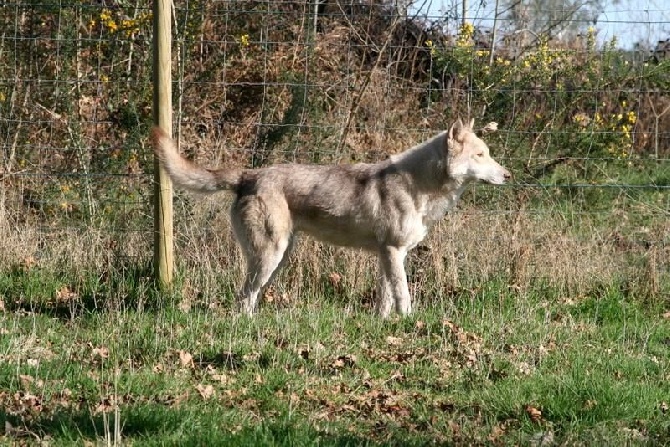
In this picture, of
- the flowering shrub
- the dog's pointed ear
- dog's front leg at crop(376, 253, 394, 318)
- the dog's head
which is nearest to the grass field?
dog's front leg at crop(376, 253, 394, 318)

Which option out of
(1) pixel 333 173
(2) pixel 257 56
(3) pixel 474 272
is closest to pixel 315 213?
(1) pixel 333 173

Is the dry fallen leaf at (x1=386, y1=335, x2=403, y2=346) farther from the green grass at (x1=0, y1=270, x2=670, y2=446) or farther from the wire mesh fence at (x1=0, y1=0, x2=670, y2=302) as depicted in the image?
the wire mesh fence at (x1=0, y1=0, x2=670, y2=302)

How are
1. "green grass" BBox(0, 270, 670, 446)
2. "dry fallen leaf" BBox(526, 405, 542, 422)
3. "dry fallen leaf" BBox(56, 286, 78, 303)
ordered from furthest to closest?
1. "dry fallen leaf" BBox(56, 286, 78, 303)
2. "dry fallen leaf" BBox(526, 405, 542, 422)
3. "green grass" BBox(0, 270, 670, 446)

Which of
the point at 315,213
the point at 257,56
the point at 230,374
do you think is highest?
the point at 257,56

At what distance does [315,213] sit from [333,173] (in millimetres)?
412

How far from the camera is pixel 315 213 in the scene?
795cm

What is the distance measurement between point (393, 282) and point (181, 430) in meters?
3.62

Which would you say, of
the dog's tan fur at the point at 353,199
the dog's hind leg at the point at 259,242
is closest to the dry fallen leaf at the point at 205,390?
the dog's tan fur at the point at 353,199

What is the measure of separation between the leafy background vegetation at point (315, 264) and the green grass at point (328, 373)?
0.8 inches

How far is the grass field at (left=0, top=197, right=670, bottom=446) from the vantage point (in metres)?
4.76

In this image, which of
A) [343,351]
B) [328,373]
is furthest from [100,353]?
[343,351]

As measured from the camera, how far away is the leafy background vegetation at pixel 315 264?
5.09 m

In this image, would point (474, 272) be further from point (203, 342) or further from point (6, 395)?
point (6, 395)

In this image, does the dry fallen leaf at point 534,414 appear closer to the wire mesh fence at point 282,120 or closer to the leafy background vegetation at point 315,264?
the leafy background vegetation at point 315,264
